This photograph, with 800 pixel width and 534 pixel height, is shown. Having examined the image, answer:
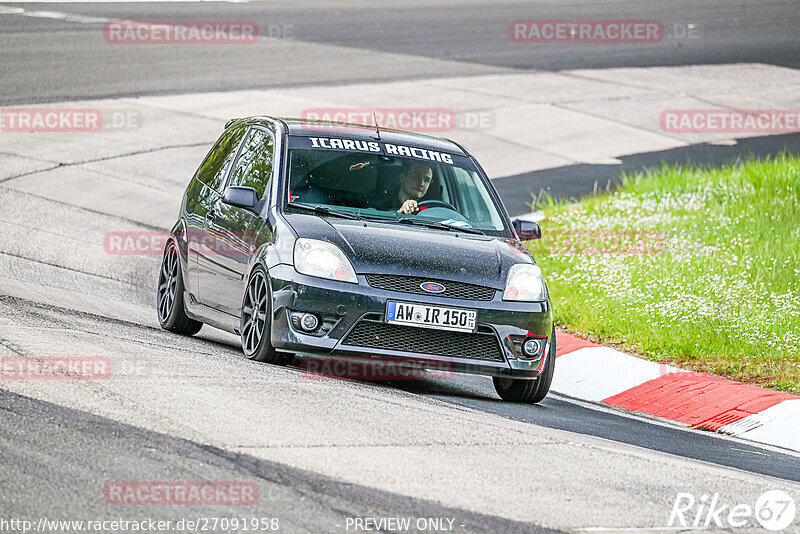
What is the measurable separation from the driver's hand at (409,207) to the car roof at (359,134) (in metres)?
0.60

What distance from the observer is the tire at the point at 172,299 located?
9727 mm

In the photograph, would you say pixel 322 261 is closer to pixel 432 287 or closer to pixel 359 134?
pixel 432 287

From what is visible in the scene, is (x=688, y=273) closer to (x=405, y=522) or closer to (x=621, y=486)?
(x=621, y=486)

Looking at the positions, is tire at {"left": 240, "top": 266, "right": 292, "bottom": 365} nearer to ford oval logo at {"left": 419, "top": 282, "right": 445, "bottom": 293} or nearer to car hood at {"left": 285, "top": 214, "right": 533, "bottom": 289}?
car hood at {"left": 285, "top": 214, "right": 533, "bottom": 289}

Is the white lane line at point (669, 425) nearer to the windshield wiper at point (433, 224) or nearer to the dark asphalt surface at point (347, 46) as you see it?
the windshield wiper at point (433, 224)

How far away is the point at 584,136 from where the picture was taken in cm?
2050

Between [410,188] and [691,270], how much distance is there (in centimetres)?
391

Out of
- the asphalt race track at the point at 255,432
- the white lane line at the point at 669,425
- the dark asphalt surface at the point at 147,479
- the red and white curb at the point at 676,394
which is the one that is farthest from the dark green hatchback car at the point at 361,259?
the dark asphalt surface at the point at 147,479

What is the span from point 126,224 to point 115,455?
8807 millimetres

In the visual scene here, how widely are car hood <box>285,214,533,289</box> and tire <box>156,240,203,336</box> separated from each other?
180 cm

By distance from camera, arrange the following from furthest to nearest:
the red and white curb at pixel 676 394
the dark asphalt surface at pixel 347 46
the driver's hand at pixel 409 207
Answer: the dark asphalt surface at pixel 347 46 → the driver's hand at pixel 409 207 → the red and white curb at pixel 676 394

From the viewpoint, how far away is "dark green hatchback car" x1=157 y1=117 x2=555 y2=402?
25.4ft

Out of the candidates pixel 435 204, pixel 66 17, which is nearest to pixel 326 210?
pixel 435 204

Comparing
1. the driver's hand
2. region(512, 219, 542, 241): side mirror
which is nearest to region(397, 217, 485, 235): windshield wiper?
the driver's hand
